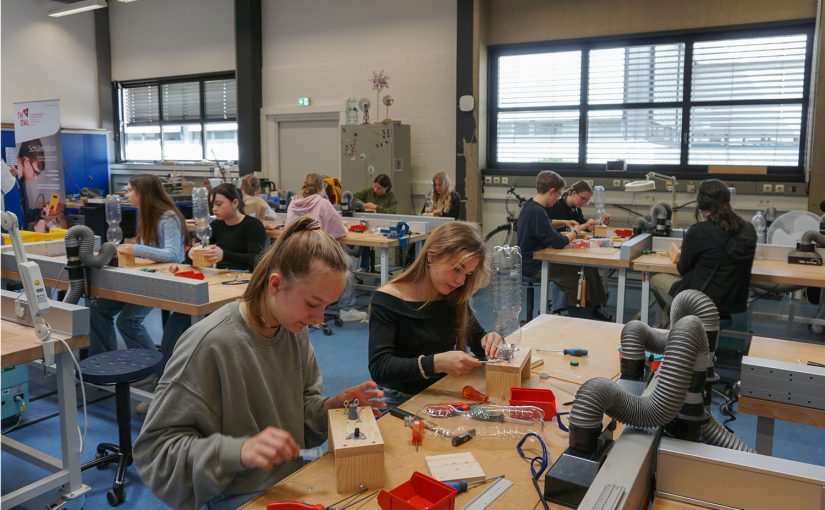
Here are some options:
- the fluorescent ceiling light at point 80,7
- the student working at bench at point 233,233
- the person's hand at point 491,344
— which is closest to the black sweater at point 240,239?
the student working at bench at point 233,233

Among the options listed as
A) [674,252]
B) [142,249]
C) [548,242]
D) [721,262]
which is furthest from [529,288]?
[142,249]

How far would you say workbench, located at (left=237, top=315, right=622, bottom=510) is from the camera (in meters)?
1.30

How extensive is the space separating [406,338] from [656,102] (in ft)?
19.8

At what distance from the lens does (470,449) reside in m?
1.53

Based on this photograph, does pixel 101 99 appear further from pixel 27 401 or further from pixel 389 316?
pixel 389 316

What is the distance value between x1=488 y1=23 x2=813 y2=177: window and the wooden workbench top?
621 centimetres

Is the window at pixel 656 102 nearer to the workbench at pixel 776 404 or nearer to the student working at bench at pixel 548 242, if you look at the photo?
the student working at bench at pixel 548 242

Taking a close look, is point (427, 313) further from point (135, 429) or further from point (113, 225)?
point (113, 225)

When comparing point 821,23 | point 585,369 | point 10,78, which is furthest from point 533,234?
point 10,78

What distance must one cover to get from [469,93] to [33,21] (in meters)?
7.64

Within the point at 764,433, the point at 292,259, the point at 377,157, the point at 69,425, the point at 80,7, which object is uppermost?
the point at 80,7

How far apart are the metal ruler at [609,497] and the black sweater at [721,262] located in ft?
9.75

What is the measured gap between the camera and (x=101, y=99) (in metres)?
11.0

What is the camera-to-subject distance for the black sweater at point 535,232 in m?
4.62
